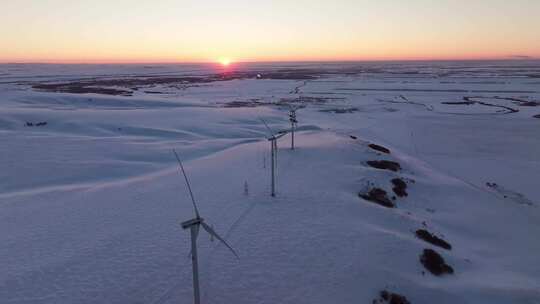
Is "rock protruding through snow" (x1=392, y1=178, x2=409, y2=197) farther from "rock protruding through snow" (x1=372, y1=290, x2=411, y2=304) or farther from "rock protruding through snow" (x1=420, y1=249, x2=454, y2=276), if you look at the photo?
"rock protruding through snow" (x1=372, y1=290, x2=411, y2=304)

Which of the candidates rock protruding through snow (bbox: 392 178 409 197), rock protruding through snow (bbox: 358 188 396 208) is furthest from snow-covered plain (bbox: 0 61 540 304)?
rock protruding through snow (bbox: 358 188 396 208)

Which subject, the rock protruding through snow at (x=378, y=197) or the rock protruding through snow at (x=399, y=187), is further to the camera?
the rock protruding through snow at (x=399, y=187)

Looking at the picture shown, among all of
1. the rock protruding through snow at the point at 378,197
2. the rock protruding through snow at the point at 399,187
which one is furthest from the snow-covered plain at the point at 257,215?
the rock protruding through snow at the point at 378,197

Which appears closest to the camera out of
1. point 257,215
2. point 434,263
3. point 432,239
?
point 434,263

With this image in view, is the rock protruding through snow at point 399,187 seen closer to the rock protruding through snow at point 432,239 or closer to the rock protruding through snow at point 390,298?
the rock protruding through snow at point 432,239

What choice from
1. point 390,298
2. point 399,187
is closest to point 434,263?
point 390,298

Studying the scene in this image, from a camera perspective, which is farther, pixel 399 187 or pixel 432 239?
pixel 399 187

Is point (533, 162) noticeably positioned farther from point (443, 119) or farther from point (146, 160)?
point (146, 160)

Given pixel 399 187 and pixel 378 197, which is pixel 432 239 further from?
pixel 399 187
